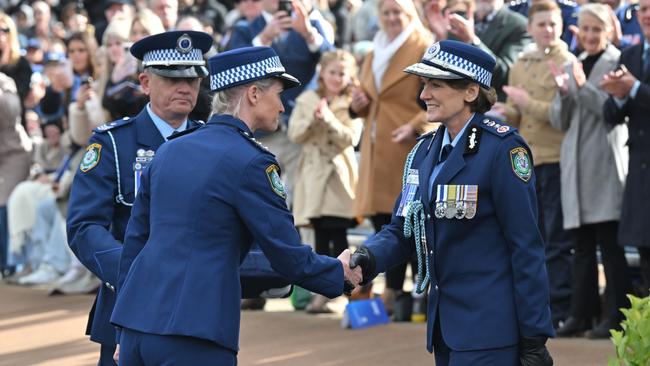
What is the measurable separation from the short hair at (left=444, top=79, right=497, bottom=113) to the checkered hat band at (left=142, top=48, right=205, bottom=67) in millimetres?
1208

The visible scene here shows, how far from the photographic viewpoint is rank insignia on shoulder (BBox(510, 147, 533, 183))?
→ 5266 mm

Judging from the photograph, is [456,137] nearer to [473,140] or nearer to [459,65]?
[473,140]

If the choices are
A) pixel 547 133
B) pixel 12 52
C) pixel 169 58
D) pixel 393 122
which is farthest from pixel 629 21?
pixel 12 52

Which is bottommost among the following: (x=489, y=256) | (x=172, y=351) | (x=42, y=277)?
(x=42, y=277)

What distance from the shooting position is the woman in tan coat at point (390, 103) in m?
9.72

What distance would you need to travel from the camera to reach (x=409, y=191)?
561 cm

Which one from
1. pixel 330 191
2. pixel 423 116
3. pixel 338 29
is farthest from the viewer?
pixel 338 29

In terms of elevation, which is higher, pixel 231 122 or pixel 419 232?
pixel 231 122

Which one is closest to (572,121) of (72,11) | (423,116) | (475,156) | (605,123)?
(605,123)

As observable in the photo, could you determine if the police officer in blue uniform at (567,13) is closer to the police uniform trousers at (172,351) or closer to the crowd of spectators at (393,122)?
the crowd of spectators at (393,122)

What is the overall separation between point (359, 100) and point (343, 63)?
1.43ft

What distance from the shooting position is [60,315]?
35.0ft

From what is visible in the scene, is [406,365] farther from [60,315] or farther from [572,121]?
[60,315]

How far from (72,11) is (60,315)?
781cm
